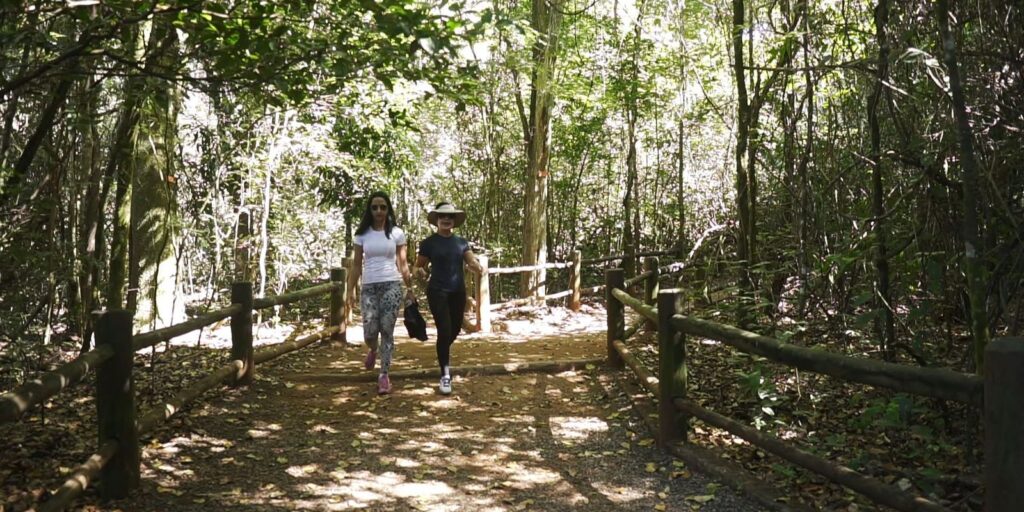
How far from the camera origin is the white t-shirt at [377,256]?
6.51 m

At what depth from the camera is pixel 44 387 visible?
332 cm

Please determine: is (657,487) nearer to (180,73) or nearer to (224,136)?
(180,73)

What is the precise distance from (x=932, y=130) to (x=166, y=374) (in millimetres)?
7082

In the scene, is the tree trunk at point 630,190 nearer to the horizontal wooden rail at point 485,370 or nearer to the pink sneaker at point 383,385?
the horizontal wooden rail at point 485,370

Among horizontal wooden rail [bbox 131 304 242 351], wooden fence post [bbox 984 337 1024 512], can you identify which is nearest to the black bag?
horizontal wooden rail [bbox 131 304 242 351]

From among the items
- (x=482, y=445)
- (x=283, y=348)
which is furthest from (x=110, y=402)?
(x=283, y=348)

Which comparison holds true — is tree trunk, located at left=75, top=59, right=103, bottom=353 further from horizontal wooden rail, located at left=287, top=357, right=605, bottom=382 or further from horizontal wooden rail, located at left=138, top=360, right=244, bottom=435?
horizontal wooden rail, located at left=287, top=357, right=605, bottom=382

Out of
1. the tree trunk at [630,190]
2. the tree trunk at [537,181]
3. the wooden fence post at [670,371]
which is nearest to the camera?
the wooden fence post at [670,371]

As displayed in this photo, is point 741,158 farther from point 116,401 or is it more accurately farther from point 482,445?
point 116,401

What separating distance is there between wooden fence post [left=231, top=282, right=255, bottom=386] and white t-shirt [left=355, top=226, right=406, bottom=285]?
1079 millimetres

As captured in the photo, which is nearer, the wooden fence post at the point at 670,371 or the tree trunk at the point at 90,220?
the wooden fence post at the point at 670,371

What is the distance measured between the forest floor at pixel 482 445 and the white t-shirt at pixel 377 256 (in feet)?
3.53

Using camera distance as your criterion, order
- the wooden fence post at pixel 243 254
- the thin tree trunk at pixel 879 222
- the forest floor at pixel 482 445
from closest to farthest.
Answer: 1. the forest floor at pixel 482 445
2. the thin tree trunk at pixel 879 222
3. the wooden fence post at pixel 243 254

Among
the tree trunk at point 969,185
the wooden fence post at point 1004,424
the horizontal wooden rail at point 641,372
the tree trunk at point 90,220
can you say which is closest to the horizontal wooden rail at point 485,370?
the horizontal wooden rail at point 641,372
